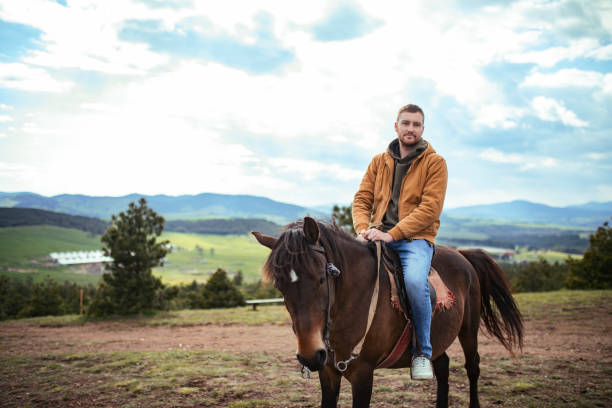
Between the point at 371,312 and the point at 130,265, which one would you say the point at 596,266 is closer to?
the point at 371,312

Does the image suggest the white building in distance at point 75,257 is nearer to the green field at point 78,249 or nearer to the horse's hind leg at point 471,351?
the green field at point 78,249

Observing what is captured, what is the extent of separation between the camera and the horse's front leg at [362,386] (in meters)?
3.12

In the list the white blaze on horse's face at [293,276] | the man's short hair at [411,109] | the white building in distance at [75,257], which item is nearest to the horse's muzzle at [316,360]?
the white blaze on horse's face at [293,276]

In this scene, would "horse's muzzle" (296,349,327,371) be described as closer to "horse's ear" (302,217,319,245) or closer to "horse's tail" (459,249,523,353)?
"horse's ear" (302,217,319,245)

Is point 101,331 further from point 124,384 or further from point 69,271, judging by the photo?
point 69,271

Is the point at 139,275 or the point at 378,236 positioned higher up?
the point at 378,236

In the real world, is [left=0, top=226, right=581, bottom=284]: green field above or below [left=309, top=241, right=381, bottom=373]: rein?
below

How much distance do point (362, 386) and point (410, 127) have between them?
251cm

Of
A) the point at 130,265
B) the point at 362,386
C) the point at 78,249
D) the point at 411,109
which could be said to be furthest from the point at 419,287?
the point at 78,249

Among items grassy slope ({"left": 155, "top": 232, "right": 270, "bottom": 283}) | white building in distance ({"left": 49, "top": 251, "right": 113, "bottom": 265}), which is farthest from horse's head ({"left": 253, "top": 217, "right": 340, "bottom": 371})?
white building in distance ({"left": 49, "top": 251, "right": 113, "bottom": 265})

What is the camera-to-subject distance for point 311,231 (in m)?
2.75

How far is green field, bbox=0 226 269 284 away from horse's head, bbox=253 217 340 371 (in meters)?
105

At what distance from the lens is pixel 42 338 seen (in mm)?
12898

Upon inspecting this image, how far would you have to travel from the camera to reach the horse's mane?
260 centimetres
